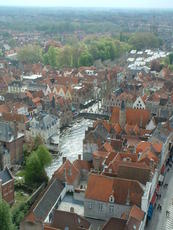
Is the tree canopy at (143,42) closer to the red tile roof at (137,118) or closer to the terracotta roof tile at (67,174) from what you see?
the red tile roof at (137,118)

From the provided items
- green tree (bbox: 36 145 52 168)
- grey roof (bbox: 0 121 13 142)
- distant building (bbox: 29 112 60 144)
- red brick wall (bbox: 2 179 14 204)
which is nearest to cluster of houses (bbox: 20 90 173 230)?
green tree (bbox: 36 145 52 168)

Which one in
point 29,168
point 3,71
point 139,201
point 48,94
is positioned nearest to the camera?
point 139,201

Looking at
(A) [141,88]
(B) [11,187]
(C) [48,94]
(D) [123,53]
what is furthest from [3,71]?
(B) [11,187]

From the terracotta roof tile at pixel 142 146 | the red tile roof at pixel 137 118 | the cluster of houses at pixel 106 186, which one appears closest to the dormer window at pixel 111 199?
the cluster of houses at pixel 106 186

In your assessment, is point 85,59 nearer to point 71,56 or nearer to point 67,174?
point 71,56

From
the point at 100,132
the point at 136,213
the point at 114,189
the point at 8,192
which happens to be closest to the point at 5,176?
the point at 8,192

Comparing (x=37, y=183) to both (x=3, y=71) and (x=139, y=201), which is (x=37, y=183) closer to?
(x=139, y=201)
